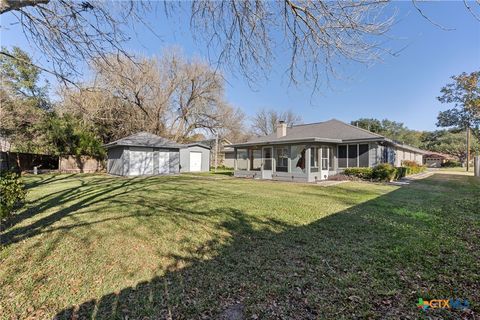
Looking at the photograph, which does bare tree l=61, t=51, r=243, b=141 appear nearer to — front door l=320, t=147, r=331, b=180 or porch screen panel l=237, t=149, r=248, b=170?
porch screen panel l=237, t=149, r=248, b=170

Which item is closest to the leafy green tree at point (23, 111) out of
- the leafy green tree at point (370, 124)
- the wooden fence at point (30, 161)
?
the wooden fence at point (30, 161)

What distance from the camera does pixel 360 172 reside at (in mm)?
14930

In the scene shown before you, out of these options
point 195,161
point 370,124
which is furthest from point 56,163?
point 370,124

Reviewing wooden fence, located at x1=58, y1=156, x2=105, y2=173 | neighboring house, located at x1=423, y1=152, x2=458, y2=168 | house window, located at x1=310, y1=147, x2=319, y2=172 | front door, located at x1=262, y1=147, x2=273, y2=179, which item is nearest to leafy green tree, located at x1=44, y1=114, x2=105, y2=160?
wooden fence, located at x1=58, y1=156, x2=105, y2=173

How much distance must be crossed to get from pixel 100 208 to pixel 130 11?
16.6 feet

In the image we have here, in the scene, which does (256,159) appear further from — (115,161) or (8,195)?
(8,195)

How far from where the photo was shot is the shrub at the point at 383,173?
13891 millimetres

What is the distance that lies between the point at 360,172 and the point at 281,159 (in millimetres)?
5023

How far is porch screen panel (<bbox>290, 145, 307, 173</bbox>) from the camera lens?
15068mm

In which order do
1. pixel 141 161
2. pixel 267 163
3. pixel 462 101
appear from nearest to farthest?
pixel 267 163 → pixel 141 161 → pixel 462 101

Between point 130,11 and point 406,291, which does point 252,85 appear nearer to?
point 130,11

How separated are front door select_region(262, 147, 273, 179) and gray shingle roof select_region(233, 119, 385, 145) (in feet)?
2.41

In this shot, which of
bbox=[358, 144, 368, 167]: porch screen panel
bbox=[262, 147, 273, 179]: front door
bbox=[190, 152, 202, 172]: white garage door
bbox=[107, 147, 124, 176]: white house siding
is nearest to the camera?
bbox=[358, 144, 368, 167]: porch screen panel

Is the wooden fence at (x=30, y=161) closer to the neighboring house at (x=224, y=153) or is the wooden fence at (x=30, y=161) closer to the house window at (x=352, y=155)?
the neighboring house at (x=224, y=153)
